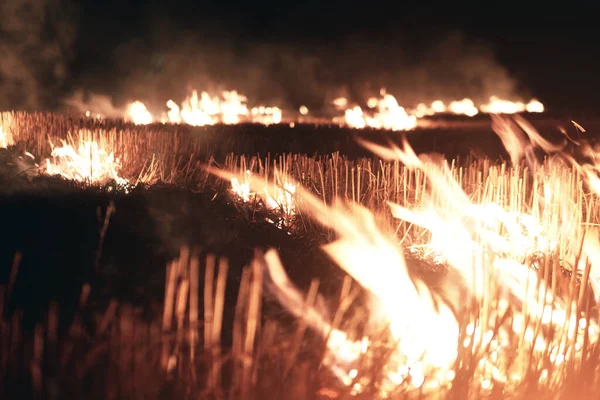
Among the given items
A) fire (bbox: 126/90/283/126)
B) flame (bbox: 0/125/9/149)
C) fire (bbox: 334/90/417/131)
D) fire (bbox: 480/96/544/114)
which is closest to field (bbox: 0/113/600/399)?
flame (bbox: 0/125/9/149)

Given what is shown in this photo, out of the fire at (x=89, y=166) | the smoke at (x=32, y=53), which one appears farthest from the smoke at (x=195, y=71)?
the fire at (x=89, y=166)

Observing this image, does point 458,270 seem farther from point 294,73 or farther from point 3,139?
point 294,73

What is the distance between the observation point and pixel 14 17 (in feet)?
74.8

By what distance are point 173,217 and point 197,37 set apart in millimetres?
23696

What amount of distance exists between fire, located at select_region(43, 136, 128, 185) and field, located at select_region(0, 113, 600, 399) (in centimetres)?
4

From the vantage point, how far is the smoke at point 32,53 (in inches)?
896

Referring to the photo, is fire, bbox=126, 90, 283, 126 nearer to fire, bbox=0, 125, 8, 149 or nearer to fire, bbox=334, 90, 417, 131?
fire, bbox=334, 90, 417, 131

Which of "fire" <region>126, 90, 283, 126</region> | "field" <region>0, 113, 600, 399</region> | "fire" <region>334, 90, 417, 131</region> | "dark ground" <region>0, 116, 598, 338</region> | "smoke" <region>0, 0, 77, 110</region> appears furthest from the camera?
"smoke" <region>0, 0, 77, 110</region>

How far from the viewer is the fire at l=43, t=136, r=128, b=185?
786 cm

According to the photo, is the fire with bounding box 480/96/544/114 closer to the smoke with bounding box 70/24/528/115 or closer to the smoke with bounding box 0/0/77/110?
the smoke with bounding box 70/24/528/115

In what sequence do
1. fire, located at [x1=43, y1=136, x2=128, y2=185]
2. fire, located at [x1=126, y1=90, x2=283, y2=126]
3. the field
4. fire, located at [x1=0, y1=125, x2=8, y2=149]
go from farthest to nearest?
fire, located at [x1=126, y1=90, x2=283, y2=126] < fire, located at [x1=0, y1=125, x2=8, y2=149] < fire, located at [x1=43, y1=136, x2=128, y2=185] < the field

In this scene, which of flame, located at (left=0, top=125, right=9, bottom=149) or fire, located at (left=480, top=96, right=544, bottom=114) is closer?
flame, located at (left=0, top=125, right=9, bottom=149)

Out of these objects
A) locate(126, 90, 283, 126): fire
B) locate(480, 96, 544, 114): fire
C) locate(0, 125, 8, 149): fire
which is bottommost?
locate(0, 125, 8, 149): fire

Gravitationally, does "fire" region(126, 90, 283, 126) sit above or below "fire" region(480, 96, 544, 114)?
below
